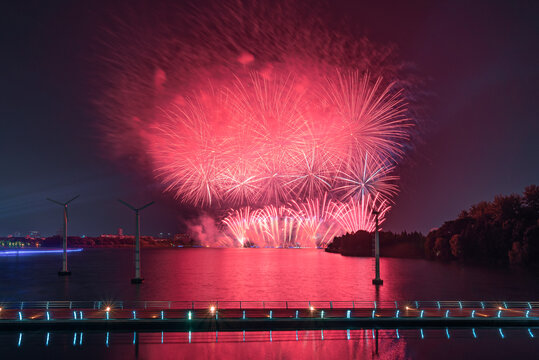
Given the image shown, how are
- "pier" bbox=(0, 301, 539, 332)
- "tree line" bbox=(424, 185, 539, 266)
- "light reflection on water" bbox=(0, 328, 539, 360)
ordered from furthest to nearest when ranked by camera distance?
"tree line" bbox=(424, 185, 539, 266)
"pier" bbox=(0, 301, 539, 332)
"light reflection on water" bbox=(0, 328, 539, 360)

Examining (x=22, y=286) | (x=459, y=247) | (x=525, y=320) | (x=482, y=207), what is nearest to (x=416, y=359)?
(x=525, y=320)

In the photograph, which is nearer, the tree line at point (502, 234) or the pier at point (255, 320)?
the pier at point (255, 320)

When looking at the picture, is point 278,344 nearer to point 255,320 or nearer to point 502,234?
point 255,320

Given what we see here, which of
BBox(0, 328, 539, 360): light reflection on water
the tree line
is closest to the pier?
BBox(0, 328, 539, 360): light reflection on water

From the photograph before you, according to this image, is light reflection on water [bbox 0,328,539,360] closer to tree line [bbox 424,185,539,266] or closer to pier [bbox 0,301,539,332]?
pier [bbox 0,301,539,332]

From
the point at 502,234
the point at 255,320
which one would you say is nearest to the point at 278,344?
the point at 255,320

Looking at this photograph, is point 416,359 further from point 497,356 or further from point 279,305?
point 279,305

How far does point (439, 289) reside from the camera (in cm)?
8131

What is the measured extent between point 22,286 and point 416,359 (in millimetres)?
92670

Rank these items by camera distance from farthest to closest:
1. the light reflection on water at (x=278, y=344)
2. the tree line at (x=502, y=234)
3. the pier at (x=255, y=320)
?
the tree line at (x=502, y=234) → the pier at (x=255, y=320) → the light reflection on water at (x=278, y=344)

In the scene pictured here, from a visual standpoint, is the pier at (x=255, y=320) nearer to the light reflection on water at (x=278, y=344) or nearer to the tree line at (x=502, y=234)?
the light reflection on water at (x=278, y=344)

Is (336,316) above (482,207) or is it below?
below

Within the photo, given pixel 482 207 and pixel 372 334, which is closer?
pixel 372 334

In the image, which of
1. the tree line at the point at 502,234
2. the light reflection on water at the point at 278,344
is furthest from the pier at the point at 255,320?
the tree line at the point at 502,234
